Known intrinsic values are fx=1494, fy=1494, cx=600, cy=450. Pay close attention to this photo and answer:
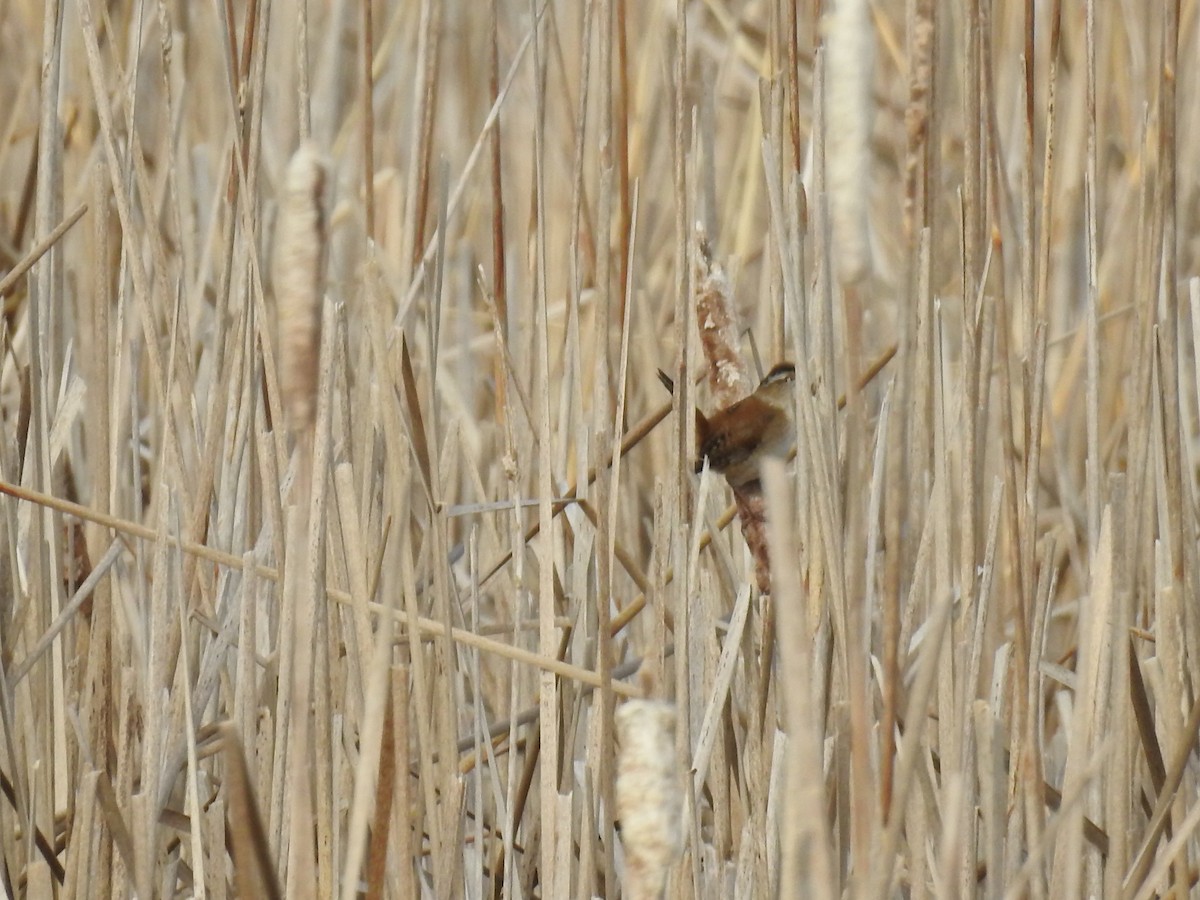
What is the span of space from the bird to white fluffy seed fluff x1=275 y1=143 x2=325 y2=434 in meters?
0.44

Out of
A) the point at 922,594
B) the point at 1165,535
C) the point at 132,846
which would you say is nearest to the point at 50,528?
the point at 132,846

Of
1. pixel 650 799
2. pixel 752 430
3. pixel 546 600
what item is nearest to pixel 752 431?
pixel 752 430

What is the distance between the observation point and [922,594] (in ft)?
2.88

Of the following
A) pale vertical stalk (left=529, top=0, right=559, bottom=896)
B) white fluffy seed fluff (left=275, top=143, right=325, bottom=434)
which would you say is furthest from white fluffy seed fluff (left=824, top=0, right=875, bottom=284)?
pale vertical stalk (left=529, top=0, right=559, bottom=896)

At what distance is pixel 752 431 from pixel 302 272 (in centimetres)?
45

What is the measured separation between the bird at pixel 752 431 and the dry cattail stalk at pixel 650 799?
0.36 meters

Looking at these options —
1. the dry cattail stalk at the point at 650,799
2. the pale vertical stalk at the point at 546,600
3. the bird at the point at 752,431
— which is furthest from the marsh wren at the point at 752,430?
the dry cattail stalk at the point at 650,799

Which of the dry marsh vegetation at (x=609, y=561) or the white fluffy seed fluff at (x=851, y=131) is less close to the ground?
the white fluffy seed fluff at (x=851, y=131)

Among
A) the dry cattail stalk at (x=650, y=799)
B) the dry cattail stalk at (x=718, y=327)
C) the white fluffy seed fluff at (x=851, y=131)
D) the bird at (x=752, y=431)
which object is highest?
the white fluffy seed fluff at (x=851, y=131)

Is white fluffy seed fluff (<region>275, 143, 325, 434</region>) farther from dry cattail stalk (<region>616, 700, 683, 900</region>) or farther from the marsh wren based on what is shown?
the marsh wren

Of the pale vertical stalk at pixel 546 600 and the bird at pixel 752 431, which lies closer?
the pale vertical stalk at pixel 546 600

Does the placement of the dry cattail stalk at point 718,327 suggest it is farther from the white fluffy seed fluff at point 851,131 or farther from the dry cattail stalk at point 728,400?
the white fluffy seed fluff at point 851,131

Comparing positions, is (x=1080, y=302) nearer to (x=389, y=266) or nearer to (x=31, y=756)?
(x=389, y=266)

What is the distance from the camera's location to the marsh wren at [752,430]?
2.60 ft
